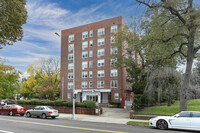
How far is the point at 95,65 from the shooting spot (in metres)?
47.1

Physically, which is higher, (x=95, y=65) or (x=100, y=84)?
(x=95, y=65)

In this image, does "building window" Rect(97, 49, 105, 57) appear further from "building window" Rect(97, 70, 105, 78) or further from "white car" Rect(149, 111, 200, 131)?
"white car" Rect(149, 111, 200, 131)

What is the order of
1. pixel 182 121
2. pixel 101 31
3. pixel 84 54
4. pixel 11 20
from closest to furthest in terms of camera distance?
pixel 11 20 < pixel 182 121 < pixel 101 31 < pixel 84 54

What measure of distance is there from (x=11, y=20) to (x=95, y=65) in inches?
1499

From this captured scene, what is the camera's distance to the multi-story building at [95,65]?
43897 mm

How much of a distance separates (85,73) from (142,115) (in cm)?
2900

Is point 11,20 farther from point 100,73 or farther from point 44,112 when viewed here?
point 100,73

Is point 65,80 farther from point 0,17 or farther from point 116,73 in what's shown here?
point 0,17

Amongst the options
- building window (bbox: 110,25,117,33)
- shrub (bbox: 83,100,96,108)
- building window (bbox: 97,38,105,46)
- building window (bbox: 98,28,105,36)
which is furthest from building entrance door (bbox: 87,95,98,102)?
shrub (bbox: 83,100,96,108)

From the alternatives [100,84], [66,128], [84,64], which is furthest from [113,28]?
[66,128]

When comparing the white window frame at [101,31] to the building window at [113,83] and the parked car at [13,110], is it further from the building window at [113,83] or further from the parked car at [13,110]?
the parked car at [13,110]

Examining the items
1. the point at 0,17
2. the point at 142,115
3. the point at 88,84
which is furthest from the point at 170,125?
the point at 88,84

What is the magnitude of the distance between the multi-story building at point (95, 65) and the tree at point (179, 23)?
24.3 metres

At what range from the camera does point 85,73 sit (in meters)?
48.4
